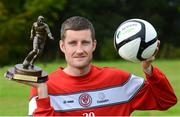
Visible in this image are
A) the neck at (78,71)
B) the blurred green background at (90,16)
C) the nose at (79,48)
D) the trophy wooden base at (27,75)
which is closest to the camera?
the trophy wooden base at (27,75)

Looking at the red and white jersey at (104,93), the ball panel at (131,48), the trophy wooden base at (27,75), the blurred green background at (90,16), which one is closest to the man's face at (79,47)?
the red and white jersey at (104,93)

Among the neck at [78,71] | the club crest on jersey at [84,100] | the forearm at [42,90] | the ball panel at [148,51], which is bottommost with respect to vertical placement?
the club crest on jersey at [84,100]

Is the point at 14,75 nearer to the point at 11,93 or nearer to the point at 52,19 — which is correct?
the point at 11,93

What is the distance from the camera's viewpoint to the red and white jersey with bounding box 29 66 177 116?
5.30m

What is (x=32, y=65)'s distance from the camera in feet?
16.3

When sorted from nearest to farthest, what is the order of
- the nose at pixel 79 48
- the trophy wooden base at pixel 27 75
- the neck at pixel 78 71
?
1. the trophy wooden base at pixel 27 75
2. the nose at pixel 79 48
3. the neck at pixel 78 71

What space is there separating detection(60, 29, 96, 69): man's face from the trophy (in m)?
0.29

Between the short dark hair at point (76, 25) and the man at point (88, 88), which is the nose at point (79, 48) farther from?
the short dark hair at point (76, 25)

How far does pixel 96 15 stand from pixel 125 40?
48784 millimetres

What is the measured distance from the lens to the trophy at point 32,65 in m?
4.80

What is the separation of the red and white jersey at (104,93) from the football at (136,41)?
0.18 metres

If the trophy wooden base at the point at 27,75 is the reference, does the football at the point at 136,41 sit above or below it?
above

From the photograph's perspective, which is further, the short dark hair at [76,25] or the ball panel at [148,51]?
the ball panel at [148,51]

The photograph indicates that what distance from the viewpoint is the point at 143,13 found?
56.2m
